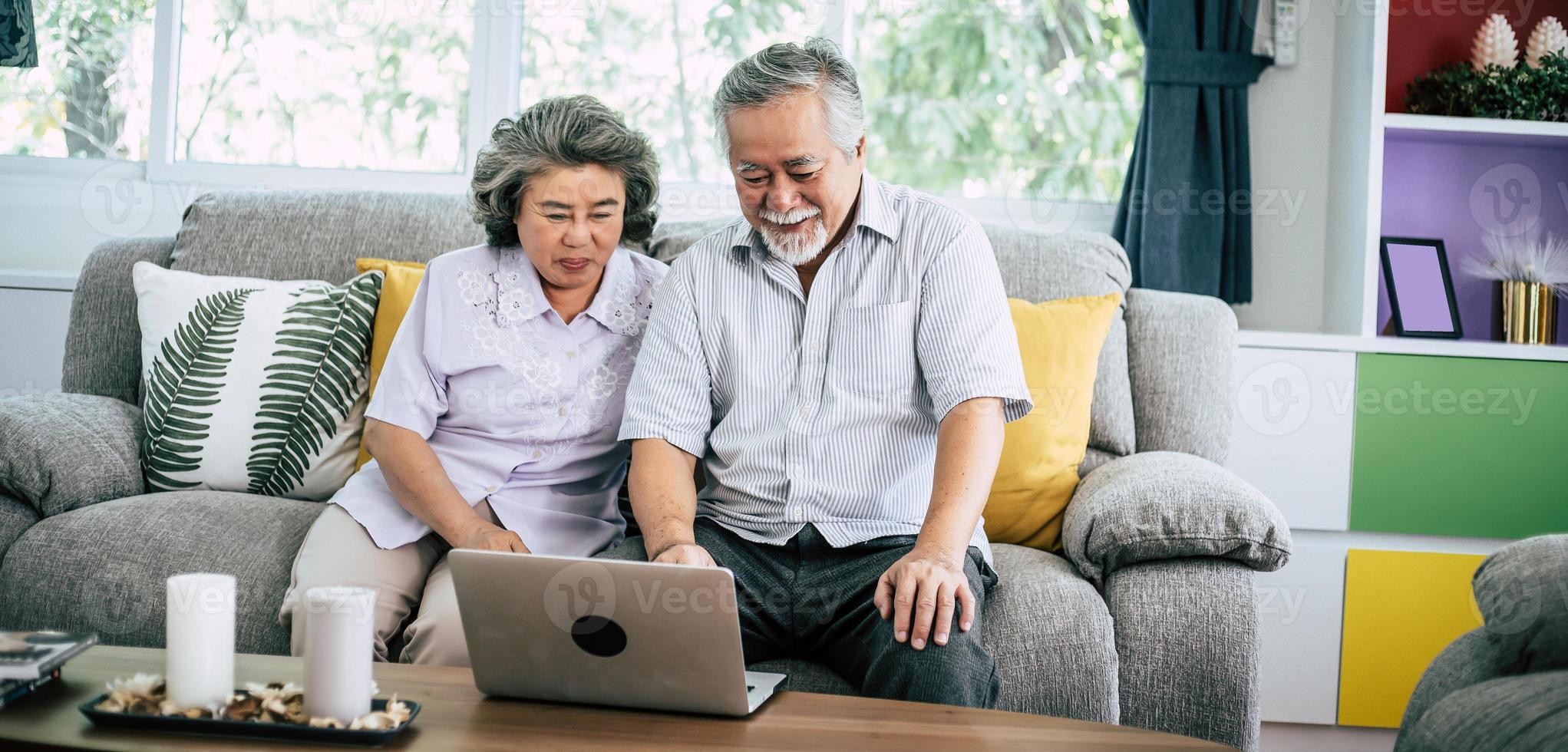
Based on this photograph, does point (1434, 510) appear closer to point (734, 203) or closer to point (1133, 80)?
point (1133, 80)

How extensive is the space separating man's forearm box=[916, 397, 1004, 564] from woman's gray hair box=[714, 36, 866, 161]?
15.5 inches

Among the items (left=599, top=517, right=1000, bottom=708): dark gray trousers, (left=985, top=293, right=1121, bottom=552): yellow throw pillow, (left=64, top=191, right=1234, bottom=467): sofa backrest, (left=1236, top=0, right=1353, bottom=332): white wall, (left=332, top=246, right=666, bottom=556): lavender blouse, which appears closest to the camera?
(left=599, top=517, right=1000, bottom=708): dark gray trousers

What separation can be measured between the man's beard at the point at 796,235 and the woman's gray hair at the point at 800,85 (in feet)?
0.32

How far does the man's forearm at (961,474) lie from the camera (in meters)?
1.41

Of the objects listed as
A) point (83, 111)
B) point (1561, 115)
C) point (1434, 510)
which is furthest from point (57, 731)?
point (1561, 115)

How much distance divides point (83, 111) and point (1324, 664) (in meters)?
3.25

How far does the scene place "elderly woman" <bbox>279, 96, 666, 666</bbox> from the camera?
5.52ft

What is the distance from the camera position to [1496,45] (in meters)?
2.59

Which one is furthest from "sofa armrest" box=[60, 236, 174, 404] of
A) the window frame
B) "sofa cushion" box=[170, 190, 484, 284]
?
the window frame

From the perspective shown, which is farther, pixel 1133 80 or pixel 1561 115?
pixel 1133 80

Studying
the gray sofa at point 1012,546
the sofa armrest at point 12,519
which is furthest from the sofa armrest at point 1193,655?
the sofa armrest at point 12,519

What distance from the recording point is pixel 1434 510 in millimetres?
2408
